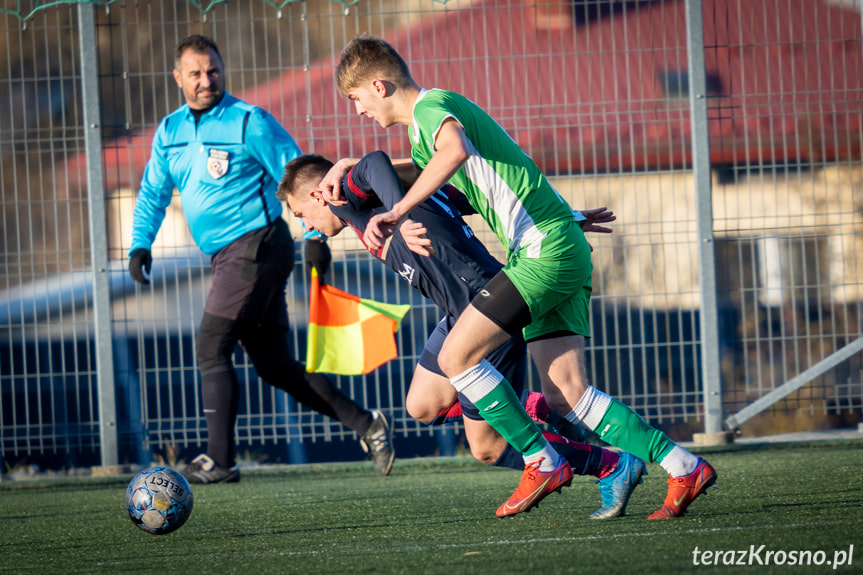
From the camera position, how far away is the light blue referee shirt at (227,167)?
516cm

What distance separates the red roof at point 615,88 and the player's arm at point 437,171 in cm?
321

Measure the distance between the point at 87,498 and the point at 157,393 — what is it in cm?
129

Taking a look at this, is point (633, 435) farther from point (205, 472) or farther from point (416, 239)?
point (205, 472)

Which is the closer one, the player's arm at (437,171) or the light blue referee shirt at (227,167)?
the player's arm at (437,171)

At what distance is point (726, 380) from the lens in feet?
21.1

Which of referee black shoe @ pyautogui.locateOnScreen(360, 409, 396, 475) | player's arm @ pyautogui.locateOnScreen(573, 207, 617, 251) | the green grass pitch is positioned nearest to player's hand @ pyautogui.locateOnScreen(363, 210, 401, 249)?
player's arm @ pyautogui.locateOnScreen(573, 207, 617, 251)

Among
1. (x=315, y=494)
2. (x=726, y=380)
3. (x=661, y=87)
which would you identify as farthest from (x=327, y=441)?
(x=661, y=87)

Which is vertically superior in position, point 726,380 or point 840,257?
point 840,257

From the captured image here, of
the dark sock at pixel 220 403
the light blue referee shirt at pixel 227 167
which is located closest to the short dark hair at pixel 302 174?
the light blue referee shirt at pixel 227 167

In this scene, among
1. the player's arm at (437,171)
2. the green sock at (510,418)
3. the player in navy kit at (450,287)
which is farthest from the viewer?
the player in navy kit at (450,287)

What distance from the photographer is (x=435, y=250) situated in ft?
11.3

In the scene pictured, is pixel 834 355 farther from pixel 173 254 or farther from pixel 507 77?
pixel 173 254

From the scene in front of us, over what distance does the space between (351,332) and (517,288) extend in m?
2.27

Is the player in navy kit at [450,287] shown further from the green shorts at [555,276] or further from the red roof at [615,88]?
the red roof at [615,88]
